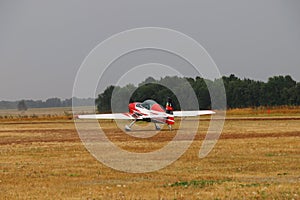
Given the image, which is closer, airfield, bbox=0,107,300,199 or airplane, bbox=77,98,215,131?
airfield, bbox=0,107,300,199

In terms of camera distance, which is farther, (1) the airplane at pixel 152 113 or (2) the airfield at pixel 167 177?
(1) the airplane at pixel 152 113

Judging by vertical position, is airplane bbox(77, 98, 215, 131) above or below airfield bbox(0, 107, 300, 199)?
Answer: above

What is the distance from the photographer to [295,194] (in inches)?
479

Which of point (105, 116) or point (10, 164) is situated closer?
point (10, 164)

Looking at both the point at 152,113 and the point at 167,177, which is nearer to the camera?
the point at 167,177

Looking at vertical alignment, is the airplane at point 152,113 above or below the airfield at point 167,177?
above

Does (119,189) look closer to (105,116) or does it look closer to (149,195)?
(149,195)

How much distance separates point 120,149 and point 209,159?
6925 millimetres

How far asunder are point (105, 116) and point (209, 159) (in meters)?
27.4

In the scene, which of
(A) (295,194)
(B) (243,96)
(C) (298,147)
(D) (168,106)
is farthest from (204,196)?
(B) (243,96)

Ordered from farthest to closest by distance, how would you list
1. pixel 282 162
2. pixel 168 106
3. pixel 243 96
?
pixel 243 96, pixel 168 106, pixel 282 162

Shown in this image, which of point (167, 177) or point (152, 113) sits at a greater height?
point (152, 113)

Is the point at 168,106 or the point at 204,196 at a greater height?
the point at 168,106

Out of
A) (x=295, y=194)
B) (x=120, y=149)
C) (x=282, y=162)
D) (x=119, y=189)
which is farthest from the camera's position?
(x=120, y=149)
